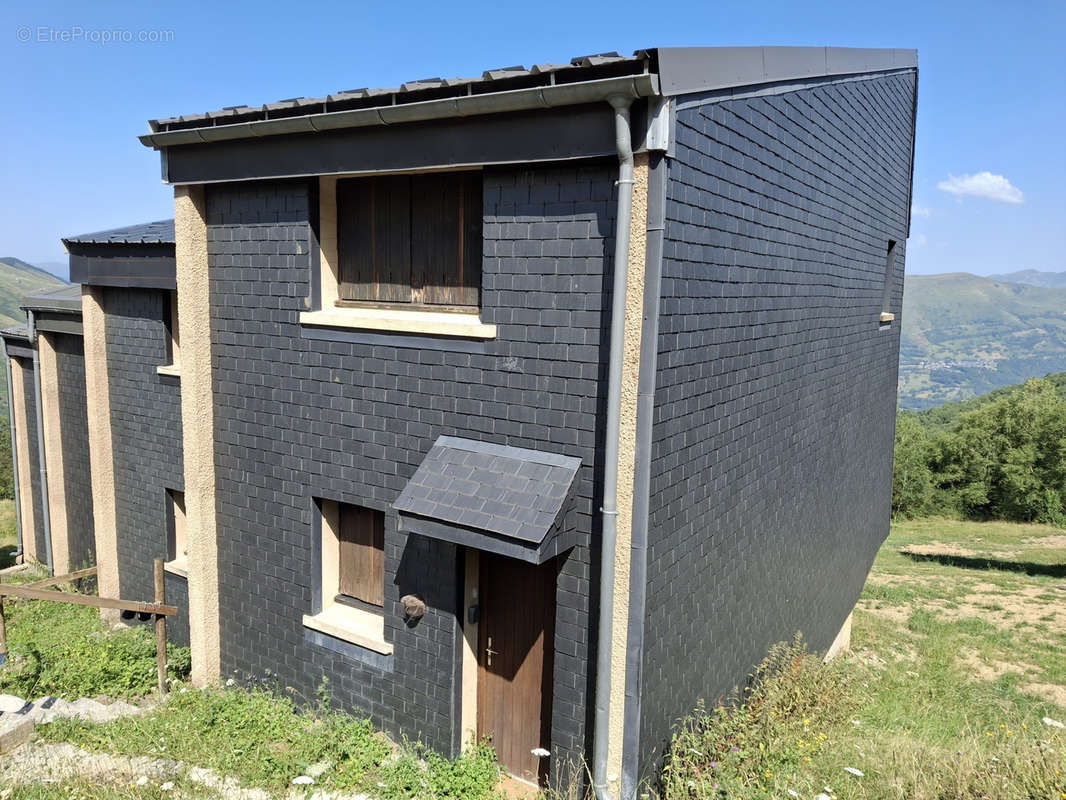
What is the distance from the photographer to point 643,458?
5.06m

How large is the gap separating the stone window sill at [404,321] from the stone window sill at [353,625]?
270 centimetres

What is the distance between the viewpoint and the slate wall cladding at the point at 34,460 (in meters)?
13.6

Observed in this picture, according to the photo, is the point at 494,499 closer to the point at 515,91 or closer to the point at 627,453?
the point at 627,453

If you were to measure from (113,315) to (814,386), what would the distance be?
899 centimetres

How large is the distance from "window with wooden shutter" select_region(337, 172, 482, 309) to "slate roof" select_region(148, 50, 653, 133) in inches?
27.6

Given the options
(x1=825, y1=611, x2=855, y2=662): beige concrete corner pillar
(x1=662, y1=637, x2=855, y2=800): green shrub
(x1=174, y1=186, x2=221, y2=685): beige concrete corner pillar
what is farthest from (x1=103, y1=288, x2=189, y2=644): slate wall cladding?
(x1=825, y1=611, x2=855, y2=662): beige concrete corner pillar

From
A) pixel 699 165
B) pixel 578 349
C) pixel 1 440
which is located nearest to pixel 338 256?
pixel 578 349

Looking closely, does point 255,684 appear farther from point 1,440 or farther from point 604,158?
point 1,440

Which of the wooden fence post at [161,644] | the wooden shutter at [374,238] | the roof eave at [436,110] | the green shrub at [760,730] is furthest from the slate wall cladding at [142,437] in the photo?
the green shrub at [760,730]

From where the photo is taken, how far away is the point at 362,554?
7.14m

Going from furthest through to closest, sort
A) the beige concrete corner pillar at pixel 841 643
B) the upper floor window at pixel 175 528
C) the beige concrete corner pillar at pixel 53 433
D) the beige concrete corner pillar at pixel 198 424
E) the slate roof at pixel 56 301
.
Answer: the beige concrete corner pillar at pixel 53 433 → the beige concrete corner pillar at pixel 841 643 → the slate roof at pixel 56 301 → the upper floor window at pixel 175 528 → the beige concrete corner pillar at pixel 198 424

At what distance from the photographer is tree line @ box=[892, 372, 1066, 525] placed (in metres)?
39.9

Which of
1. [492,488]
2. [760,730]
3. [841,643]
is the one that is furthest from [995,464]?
[492,488]

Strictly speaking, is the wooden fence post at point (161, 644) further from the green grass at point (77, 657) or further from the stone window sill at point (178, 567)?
the stone window sill at point (178, 567)
